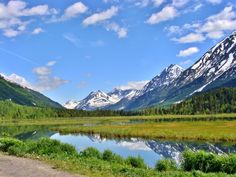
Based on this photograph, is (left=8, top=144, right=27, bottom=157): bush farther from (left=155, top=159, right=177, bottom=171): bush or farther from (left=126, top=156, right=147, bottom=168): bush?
(left=155, top=159, right=177, bottom=171): bush

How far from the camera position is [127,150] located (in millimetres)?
74750

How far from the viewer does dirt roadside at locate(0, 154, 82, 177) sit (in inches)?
1168

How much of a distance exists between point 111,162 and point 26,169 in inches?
363

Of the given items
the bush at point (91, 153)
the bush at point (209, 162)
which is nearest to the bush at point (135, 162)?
the bush at point (91, 153)

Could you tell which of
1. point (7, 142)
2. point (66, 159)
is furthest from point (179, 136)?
point (66, 159)

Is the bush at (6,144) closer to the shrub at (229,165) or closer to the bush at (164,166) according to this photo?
the bush at (164,166)

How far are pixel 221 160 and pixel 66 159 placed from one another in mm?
13147

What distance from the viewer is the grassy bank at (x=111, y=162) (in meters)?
30.2

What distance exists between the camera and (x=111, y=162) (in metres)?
39.0

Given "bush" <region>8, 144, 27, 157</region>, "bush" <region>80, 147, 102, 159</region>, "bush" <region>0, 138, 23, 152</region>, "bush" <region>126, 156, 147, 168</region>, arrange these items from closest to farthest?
1. "bush" <region>126, 156, 147, 168</region>
2. "bush" <region>80, 147, 102, 159</region>
3. "bush" <region>8, 144, 27, 157</region>
4. "bush" <region>0, 138, 23, 152</region>

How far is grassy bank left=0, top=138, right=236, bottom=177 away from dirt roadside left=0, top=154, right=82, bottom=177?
1.14 meters

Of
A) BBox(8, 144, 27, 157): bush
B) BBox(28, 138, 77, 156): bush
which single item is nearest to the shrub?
BBox(28, 138, 77, 156): bush

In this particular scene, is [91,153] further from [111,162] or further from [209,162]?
[209,162]

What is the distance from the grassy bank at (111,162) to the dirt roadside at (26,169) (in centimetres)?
114
